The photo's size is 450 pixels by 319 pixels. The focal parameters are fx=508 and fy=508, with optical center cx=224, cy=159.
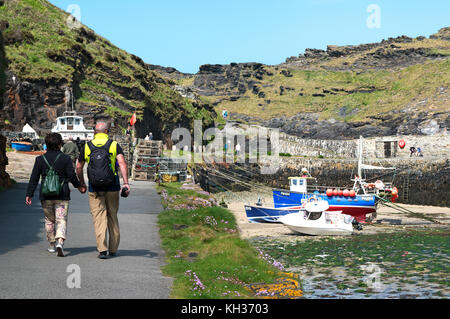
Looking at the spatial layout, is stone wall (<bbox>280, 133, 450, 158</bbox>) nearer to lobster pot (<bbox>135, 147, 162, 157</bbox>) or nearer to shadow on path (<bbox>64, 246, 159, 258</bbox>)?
lobster pot (<bbox>135, 147, 162, 157</bbox>)

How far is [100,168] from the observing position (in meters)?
10.2

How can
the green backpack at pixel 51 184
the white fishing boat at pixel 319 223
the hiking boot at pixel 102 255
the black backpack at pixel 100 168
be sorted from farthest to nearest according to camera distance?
the white fishing boat at pixel 319 223 < the hiking boot at pixel 102 255 < the green backpack at pixel 51 184 < the black backpack at pixel 100 168

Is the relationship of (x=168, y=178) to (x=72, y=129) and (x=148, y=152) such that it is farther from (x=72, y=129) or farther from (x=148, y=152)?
(x=72, y=129)

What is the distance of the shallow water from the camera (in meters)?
13.8

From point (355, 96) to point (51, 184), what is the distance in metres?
151

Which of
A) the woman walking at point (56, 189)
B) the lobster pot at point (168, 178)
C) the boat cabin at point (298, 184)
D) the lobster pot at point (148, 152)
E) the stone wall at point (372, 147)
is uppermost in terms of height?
the stone wall at point (372, 147)

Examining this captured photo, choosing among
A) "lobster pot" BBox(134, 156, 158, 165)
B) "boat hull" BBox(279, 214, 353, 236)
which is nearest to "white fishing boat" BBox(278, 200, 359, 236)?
"boat hull" BBox(279, 214, 353, 236)

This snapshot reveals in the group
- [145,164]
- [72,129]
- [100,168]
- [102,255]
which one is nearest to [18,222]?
[102,255]

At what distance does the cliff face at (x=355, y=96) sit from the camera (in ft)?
392

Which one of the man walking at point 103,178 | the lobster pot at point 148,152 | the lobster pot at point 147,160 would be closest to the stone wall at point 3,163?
the man walking at point 103,178

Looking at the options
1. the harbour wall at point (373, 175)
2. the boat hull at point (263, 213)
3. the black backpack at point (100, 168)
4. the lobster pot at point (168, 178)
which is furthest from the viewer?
the harbour wall at point (373, 175)

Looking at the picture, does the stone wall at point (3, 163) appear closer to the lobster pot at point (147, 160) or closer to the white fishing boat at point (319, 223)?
the white fishing boat at point (319, 223)

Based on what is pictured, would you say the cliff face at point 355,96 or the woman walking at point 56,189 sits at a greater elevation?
the cliff face at point 355,96

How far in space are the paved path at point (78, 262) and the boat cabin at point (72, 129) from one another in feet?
99.4
